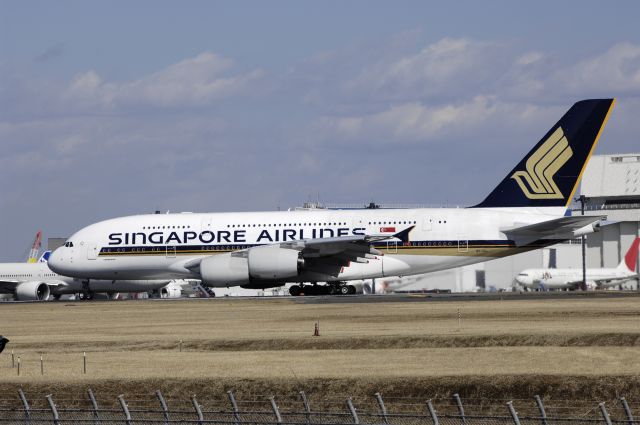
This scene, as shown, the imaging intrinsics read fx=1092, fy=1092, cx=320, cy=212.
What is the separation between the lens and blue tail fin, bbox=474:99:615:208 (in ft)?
209

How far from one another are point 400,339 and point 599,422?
15531mm

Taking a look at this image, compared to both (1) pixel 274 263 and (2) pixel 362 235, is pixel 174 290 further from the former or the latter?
(2) pixel 362 235

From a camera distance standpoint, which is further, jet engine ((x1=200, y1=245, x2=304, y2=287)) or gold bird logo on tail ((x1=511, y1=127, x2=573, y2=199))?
gold bird logo on tail ((x1=511, y1=127, x2=573, y2=199))

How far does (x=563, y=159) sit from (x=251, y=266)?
19.3 meters

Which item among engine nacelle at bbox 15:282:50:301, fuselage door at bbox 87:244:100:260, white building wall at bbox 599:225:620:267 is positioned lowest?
engine nacelle at bbox 15:282:50:301

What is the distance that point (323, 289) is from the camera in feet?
217

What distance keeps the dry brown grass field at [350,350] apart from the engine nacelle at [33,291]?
29160mm

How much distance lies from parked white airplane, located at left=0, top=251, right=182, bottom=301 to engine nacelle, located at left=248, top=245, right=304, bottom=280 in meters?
14.6

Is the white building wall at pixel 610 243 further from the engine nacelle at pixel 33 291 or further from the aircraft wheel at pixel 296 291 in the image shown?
the engine nacelle at pixel 33 291

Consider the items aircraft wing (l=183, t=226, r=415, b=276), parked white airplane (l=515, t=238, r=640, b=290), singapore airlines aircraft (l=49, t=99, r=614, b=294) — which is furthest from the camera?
parked white airplane (l=515, t=238, r=640, b=290)

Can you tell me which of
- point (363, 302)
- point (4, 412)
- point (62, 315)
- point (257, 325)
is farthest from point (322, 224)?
point (4, 412)

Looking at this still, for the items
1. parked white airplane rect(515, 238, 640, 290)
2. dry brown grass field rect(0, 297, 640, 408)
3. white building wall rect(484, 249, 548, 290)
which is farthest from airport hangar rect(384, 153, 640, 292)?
dry brown grass field rect(0, 297, 640, 408)

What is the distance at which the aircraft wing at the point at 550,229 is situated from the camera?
5922cm

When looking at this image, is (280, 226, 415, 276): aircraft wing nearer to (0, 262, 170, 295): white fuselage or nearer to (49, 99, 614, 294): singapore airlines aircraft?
(49, 99, 614, 294): singapore airlines aircraft
